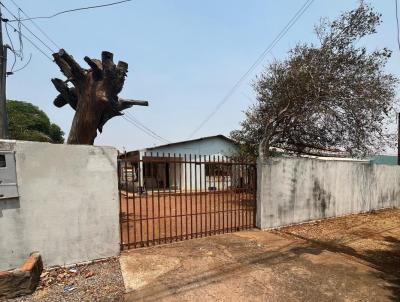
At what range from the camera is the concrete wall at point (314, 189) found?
7961 millimetres

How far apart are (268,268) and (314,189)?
4.64m

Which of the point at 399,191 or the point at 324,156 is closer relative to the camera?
the point at 399,191

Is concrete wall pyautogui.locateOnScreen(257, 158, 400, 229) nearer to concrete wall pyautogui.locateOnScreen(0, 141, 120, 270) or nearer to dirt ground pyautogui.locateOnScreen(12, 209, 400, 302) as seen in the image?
dirt ground pyautogui.locateOnScreen(12, 209, 400, 302)

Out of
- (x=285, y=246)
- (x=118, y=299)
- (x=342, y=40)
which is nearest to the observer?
(x=118, y=299)

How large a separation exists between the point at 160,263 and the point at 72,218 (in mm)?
1737

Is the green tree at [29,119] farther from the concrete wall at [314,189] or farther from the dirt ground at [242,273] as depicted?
the dirt ground at [242,273]

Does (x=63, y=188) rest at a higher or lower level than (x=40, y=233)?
higher

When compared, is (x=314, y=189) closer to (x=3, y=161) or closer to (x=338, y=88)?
(x=338, y=88)

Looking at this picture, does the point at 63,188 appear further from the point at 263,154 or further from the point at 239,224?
the point at 263,154

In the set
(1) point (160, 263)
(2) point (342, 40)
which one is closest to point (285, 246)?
(1) point (160, 263)

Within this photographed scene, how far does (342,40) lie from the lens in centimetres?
998

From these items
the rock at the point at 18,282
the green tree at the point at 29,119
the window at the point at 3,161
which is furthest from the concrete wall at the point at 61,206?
the green tree at the point at 29,119

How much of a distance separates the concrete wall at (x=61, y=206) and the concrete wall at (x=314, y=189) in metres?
4.10

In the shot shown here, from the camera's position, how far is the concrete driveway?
4266 millimetres
